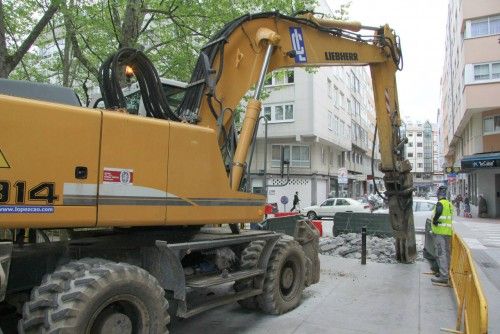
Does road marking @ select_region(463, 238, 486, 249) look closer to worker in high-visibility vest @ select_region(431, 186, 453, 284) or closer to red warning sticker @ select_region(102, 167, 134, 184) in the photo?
worker in high-visibility vest @ select_region(431, 186, 453, 284)

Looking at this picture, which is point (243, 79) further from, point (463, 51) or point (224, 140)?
point (463, 51)

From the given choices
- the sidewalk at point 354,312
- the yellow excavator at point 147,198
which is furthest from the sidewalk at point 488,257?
the yellow excavator at point 147,198

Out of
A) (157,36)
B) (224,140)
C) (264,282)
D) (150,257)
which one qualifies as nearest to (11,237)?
(150,257)

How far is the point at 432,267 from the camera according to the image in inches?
383

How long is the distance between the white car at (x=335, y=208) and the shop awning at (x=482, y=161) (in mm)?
6217

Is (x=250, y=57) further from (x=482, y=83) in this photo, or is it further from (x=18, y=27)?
Answer: (x=482, y=83)

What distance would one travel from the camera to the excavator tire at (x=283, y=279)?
6.44 m

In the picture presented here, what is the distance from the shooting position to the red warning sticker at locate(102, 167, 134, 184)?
4344mm

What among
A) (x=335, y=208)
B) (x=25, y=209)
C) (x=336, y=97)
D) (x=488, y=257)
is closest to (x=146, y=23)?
(x=488, y=257)

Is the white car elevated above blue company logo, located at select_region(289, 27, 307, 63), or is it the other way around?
blue company logo, located at select_region(289, 27, 307, 63)

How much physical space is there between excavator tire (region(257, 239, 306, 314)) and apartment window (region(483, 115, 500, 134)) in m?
25.0

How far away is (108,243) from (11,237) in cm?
118

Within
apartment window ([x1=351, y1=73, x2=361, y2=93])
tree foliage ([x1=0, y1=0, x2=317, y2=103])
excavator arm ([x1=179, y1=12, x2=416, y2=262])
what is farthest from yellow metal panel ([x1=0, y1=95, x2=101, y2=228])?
apartment window ([x1=351, y1=73, x2=361, y2=93])

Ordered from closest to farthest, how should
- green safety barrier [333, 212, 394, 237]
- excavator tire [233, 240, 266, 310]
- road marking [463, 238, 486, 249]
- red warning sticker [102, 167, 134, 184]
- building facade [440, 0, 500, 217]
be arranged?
red warning sticker [102, 167, 134, 184] < excavator tire [233, 240, 266, 310] < green safety barrier [333, 212, 394, 237] < road marking [463, 238, 486, 249] < building facade [440, 0, 500, 217]
